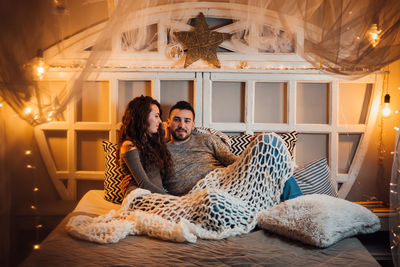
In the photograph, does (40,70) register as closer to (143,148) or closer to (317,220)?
(143,148)

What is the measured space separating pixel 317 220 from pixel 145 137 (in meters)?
1.09

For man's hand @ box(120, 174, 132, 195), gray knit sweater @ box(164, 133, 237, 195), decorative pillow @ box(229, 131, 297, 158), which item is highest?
decorative pillow @ box(229, 131, 297, 158)

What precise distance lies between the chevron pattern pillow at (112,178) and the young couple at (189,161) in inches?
5.5

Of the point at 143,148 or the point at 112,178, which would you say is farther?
the point at 112,178

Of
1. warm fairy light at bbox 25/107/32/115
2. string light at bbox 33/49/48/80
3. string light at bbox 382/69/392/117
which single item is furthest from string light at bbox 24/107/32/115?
string light at bbox 382/69/392/117

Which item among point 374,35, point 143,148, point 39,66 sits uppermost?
point 374,35

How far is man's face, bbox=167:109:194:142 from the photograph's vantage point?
238cm

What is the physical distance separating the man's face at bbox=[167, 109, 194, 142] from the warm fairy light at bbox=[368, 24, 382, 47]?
3.82 ft

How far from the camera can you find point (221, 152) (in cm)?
233

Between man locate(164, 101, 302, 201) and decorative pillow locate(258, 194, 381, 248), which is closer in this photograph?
decorative pillow locate(258, 194, 381, 248)

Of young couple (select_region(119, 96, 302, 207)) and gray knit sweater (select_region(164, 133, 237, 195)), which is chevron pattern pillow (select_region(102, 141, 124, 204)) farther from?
gray knit sweater (select_region(164, 133, 237, 195))

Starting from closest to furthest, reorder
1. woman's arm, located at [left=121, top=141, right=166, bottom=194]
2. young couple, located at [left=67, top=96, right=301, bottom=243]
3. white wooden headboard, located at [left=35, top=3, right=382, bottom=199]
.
A: young couple, located at [left=67, top=96, right=301, bottom=243], woman's arm, located at [left=121, top=141, right=166, bottom=194], white wooden headboard, located at [left=35, top=3, right=382, bottom=199]

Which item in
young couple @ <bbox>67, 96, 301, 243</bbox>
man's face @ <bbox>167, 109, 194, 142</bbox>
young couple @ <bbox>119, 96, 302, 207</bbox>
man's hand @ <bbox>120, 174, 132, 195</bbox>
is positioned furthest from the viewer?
man's face @ <bbox>167, 109, 194, 142</bbox>

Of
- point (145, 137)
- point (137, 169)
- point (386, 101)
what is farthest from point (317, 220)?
point (386, 101)
